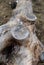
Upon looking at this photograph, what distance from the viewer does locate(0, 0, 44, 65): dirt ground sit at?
464 cm

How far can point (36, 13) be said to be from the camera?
525 cm

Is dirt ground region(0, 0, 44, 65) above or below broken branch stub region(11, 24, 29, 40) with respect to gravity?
below

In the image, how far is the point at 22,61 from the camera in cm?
301

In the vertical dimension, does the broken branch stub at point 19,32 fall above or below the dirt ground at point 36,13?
above

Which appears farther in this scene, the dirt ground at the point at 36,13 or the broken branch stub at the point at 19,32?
the dirt ground at the point at 36,13

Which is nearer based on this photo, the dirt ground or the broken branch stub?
the broken branch stub

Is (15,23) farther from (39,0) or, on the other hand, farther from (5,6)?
(39,0)

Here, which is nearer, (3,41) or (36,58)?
(3,41)

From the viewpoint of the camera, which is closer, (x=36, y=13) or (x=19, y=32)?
(x=19, y=32)

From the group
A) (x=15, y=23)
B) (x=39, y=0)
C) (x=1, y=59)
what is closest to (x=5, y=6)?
(x=39, y=0)

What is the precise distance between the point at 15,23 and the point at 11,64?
648 mm

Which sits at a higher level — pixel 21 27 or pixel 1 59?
pixel 21 27

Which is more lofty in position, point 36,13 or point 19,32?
point 19,32

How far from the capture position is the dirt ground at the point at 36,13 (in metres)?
4.64
